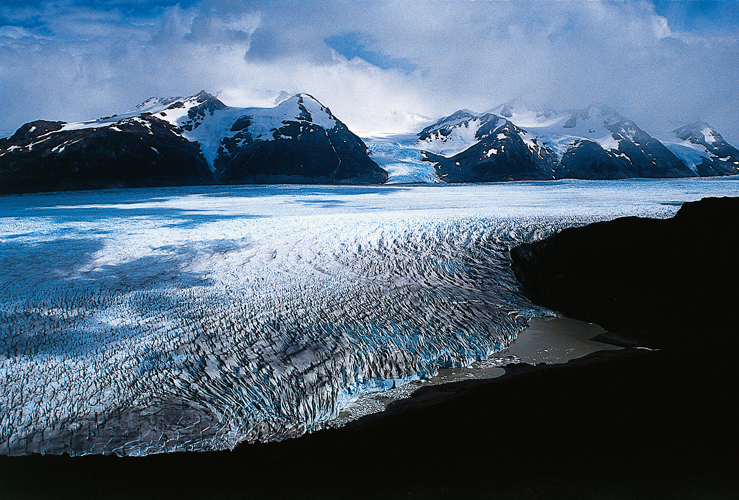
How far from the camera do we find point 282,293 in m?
5.61

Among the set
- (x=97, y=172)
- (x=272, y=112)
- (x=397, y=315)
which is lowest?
(x=397, y=315)

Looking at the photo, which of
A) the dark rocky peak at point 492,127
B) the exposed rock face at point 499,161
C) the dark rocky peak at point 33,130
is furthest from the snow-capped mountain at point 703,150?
the dark rocky peak at point 33,130

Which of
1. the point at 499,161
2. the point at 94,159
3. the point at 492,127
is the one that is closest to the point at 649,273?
the point at 94,159

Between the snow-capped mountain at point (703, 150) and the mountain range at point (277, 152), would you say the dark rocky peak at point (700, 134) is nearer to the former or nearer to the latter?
the snow-capped mountain at point (703, 150)

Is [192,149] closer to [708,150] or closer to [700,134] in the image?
[708,150]

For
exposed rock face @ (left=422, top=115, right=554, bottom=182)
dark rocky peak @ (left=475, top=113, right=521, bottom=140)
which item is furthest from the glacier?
dark rocky peak @ (left=475, top=113, right=521, bottom=140)

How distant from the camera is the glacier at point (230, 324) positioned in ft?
11.4

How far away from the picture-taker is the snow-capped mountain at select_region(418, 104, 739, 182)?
70938 millimetres

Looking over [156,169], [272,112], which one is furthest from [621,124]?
[156,169]

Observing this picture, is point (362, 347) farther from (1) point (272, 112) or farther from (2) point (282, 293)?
(1) point (272, 112)

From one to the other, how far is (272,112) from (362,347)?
6945 cm

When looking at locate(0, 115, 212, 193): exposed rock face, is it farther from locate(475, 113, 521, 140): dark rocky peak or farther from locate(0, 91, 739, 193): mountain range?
locate(475, 113, 521, 140): dark rocky peak

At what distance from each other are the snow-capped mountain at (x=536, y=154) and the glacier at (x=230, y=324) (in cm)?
5508

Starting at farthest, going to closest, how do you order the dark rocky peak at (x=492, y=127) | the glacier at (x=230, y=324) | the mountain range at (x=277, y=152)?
the dark rocky peak at (x=492, y=127), the mountain range at (x=277, y=152), the glacier at (x=230, y=324)
